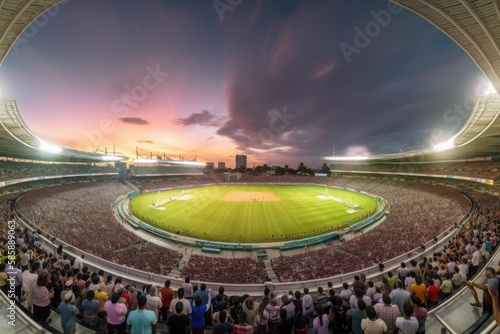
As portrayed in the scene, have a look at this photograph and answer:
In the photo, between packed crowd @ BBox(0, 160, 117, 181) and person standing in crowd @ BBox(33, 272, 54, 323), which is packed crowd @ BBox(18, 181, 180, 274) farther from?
person standing in crowd @ BBox(33, 272, 54, 323)

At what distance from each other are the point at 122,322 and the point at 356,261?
16.1 m

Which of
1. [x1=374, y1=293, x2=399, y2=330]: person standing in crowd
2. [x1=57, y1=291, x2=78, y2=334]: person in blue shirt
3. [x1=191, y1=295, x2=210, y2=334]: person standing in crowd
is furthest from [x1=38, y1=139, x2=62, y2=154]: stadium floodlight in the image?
[x1=374, y1=293, x2=399, y2=330]: person standing in crowd

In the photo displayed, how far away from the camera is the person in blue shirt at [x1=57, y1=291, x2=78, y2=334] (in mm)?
4457

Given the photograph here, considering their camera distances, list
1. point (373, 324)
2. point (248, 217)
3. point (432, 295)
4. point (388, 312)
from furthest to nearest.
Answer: point (248, 217) < point (432, 295) < point (388, 312) < point (373, 324)

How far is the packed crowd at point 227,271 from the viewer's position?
46.0ft

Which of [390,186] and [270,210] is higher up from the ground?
[390,186]

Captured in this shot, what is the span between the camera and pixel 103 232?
21.8 meters

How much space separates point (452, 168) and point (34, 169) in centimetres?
7748

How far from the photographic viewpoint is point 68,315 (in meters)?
4.54

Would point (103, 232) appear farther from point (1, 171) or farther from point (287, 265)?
point (1, 171)

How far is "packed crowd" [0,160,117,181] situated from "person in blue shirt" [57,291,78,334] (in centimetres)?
3739

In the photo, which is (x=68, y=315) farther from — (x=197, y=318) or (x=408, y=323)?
(x=408, y=323)

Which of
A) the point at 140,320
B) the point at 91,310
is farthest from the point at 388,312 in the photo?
the point at 91,310

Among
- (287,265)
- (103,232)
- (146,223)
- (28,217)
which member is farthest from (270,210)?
(28,217)
